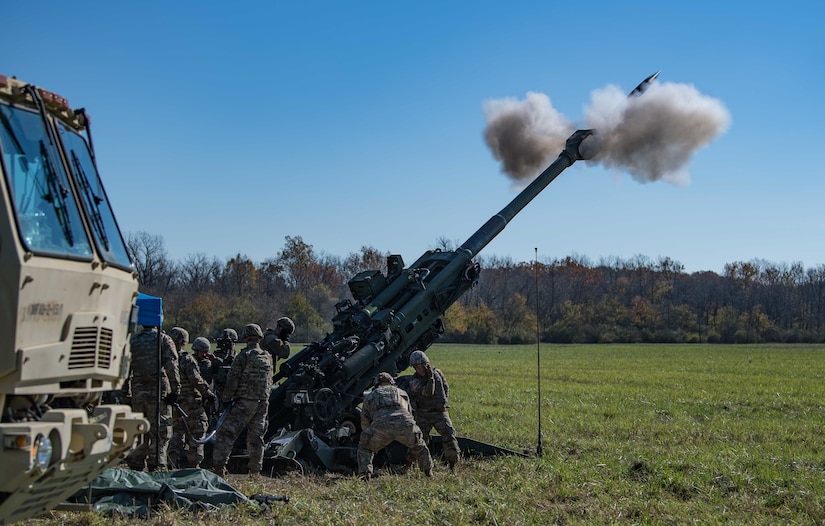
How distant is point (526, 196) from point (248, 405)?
21.4 ft

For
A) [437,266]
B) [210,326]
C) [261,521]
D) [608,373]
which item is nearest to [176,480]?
[261,521]

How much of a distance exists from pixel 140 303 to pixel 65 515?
2939 mm

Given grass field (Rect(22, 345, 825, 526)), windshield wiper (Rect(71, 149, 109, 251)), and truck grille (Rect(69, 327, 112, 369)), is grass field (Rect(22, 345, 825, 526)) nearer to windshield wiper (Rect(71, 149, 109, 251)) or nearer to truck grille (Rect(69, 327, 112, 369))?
truck grille (Rect(69, 327, 112, 369))

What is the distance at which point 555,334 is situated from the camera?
66875 millimetres

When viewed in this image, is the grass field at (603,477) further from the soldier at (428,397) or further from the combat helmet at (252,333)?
the combat helmet at (252,333)

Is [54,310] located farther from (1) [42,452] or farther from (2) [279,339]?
(2) [279,339]

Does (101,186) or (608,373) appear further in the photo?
(608,373)

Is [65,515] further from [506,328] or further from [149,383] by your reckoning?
[506,328]

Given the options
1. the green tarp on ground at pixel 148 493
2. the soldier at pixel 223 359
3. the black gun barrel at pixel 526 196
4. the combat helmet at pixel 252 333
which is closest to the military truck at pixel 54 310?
the green tarp on ground at pixel 148 493

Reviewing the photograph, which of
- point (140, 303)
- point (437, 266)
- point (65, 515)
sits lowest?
point (65, 515)

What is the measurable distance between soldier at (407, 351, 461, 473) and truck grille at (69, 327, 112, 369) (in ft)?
19.9

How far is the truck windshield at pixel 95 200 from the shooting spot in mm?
5758

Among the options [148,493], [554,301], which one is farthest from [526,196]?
[554,301]

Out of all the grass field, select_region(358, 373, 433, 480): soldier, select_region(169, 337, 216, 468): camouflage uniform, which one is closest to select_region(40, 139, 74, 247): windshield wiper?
the grass field
